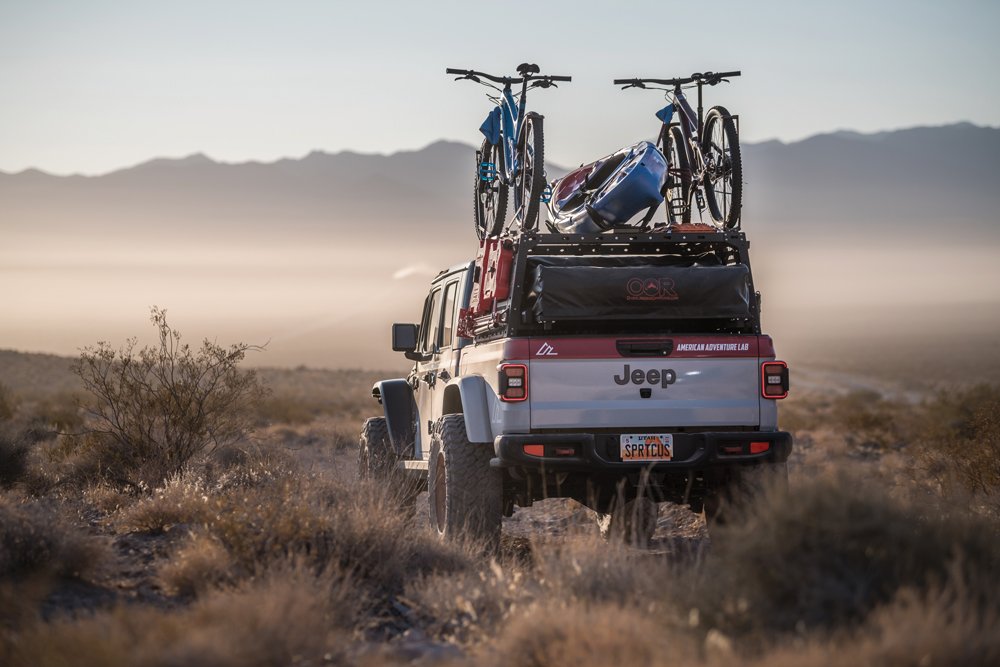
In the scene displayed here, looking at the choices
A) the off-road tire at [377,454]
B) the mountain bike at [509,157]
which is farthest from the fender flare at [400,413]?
the mountain bike at [509,157]

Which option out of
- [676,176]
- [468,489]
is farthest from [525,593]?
[676,176]

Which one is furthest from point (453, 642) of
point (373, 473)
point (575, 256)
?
point (373, 473)

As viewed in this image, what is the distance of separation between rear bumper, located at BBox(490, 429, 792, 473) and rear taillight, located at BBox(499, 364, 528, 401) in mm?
285

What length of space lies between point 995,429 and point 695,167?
5818 mm

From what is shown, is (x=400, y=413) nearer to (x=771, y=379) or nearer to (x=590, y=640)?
(x=771, y=379)

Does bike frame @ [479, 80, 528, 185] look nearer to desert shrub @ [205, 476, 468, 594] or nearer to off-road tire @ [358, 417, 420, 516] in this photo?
off-road tire @ [358, 417, 420, 516]

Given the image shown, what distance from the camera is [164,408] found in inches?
554

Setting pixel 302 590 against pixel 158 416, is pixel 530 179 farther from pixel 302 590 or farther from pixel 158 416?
pixel 158 416

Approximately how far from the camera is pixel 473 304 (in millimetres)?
9906

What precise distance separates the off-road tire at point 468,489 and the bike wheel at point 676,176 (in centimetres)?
316

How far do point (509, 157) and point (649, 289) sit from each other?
2.98 m

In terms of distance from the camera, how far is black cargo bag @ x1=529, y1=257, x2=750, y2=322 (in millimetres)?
8547

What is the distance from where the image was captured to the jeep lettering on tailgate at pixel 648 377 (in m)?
8.36

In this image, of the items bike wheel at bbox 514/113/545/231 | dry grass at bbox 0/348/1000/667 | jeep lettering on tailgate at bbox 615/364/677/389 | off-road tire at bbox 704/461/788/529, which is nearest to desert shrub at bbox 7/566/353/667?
dry grass at bbox 0/348/1000/667
